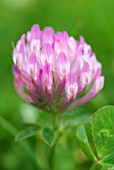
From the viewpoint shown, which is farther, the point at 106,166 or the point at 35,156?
the point at 35,156

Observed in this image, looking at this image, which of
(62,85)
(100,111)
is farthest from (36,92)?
(100,111)

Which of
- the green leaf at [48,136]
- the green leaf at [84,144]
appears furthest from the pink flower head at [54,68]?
the green leaf at [84,144]

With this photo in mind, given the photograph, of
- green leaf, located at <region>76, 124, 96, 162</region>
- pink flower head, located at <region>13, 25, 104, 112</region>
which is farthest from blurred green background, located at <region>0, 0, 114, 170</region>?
green leaf, located at <region>76, 124, 96, 162</region>

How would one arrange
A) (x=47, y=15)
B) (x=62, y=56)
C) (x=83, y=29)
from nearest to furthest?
(x=62, y=56)
(x=83, y=29)
(x=47, y=15)

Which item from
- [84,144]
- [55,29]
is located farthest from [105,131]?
[55,29]

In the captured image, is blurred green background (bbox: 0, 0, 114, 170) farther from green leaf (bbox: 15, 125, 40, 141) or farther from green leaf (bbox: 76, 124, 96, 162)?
green leaf (bbox: 76, 124, 96, 162)

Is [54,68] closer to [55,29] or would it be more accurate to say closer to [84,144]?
[84,144]

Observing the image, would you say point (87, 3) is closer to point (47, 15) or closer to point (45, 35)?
point (47, 15)
